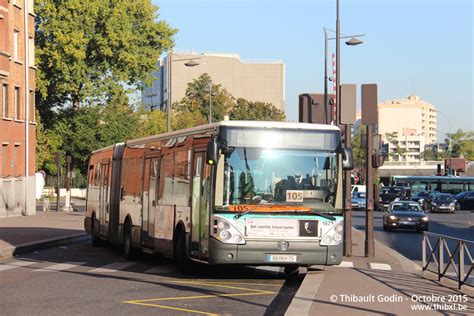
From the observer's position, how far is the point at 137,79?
71625 millimetres

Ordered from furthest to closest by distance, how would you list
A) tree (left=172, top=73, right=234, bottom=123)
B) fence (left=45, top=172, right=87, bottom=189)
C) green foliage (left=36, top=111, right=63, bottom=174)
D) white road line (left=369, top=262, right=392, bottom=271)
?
tree (left=172, top=73, right=234, bottom=123) < fence (left=45, top=172, right=87, bottom=189) < green foliage (left=36, top=111, right=63, bottom=174) < white road line (left=369, top=262, right=392, bottom=271)

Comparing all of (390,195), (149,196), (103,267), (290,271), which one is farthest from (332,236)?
(390,195)

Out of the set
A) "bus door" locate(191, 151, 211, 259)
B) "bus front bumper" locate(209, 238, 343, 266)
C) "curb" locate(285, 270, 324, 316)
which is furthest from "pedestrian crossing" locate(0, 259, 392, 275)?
"curb" locate(285, 270, 324, 316)

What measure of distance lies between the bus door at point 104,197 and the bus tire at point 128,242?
2745mm

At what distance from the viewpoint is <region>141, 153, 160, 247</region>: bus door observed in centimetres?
2009

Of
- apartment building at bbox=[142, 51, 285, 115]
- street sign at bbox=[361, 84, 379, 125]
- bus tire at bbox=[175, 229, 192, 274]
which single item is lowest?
bus tire at bbox=[175, 229, 192, 274]

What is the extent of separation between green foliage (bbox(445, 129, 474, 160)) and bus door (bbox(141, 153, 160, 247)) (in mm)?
175812

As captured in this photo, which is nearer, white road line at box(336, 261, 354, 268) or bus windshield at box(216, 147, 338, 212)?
bus windshield at box(216, 147, 338, 212)

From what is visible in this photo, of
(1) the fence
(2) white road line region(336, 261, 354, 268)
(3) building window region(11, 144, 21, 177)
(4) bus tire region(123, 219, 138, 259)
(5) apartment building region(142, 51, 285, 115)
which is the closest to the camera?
(2) white road line region(336, 261, 354, 268)

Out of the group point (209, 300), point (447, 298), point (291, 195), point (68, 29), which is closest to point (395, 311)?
point (447, 298)

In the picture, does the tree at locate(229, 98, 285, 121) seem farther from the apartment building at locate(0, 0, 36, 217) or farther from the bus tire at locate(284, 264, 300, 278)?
the bus tire at locate(284, 264, 300, 278)

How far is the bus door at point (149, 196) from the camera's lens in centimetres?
2009

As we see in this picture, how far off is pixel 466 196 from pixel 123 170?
62.1 metres

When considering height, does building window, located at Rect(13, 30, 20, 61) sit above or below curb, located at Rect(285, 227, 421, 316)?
above
